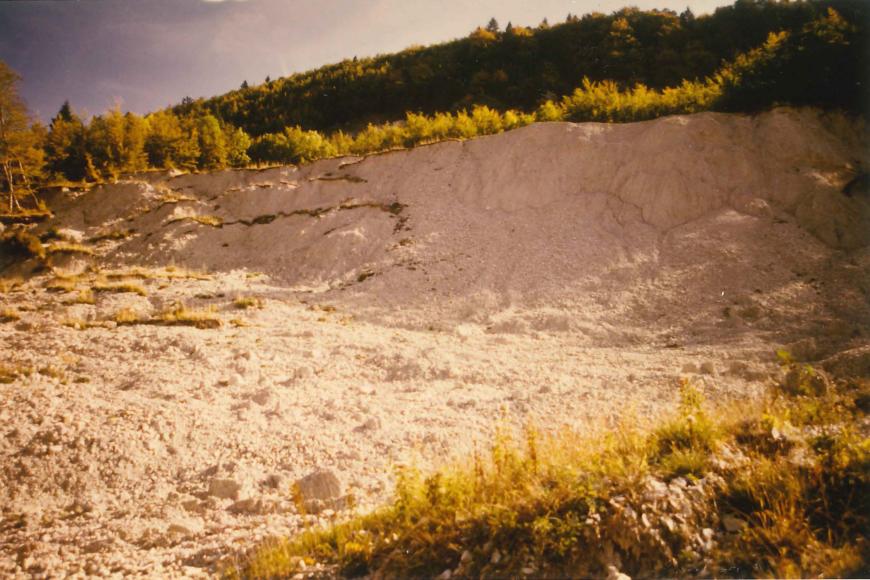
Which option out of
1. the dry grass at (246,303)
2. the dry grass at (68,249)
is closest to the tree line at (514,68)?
the dry grass at (68,249)

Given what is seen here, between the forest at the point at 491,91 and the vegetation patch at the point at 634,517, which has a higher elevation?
the forest at the point at 491,91

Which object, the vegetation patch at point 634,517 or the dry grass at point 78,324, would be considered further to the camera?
the dry grass at point 78,324

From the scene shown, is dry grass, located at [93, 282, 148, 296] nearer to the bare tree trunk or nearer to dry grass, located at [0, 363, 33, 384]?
dry grass, located at [0, 363, 33, 384]

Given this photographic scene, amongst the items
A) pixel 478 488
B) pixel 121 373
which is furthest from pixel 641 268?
pixel 121 373

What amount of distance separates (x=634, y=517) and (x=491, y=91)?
31810mm

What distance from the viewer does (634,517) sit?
2.91m

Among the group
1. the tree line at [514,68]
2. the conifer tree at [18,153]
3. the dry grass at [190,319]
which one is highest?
the tree line at [514,68]

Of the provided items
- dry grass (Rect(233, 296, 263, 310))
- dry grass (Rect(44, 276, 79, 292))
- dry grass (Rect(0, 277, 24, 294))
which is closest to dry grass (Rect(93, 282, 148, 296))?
dry grass (Rect(44, 276, 79, 292))

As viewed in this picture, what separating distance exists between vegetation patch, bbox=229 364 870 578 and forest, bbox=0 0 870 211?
10569 mm

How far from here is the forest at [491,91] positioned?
43.9 ft

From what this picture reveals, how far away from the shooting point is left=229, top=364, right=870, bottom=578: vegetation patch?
2754 millimetres

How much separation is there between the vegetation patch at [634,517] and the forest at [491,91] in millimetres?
10569

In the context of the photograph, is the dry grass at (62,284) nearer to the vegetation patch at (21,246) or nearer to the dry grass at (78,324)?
the vegetation patch at (21,246)

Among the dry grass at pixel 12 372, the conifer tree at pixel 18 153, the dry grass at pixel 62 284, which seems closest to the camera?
the dry grass at pixel 12 372
